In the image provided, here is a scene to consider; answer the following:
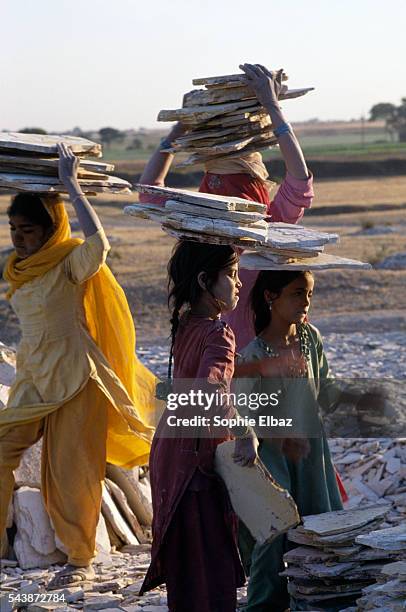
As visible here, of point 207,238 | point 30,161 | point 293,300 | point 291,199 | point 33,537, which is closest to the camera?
point 207,238

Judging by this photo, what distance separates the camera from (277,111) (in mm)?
5449

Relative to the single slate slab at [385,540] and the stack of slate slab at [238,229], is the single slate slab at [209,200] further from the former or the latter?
the single slate slab at [385,540]

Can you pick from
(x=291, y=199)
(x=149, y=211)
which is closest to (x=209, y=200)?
(x=149, y=211)

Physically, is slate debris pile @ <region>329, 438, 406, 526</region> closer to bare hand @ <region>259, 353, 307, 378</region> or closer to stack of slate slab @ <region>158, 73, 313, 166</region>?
bare hand @ <region>259, 353, 307, 378</region>

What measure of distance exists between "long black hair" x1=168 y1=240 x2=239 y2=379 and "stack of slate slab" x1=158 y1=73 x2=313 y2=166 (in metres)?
1.14

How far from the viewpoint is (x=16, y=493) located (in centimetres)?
605

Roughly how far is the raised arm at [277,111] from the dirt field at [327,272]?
7.12 meters

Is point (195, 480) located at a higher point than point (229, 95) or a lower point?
lower

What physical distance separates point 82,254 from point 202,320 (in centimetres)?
123

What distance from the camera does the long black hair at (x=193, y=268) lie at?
4.44 meters

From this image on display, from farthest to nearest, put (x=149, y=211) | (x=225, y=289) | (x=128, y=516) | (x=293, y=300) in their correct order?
(x=128, y=516), (x=293, y=300), (x=149, y=211), (x=225, y=289)

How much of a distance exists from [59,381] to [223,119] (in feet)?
4.56

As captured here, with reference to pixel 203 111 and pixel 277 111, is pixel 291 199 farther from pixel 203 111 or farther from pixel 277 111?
pixel 203 111

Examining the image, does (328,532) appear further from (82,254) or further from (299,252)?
(82,254)
